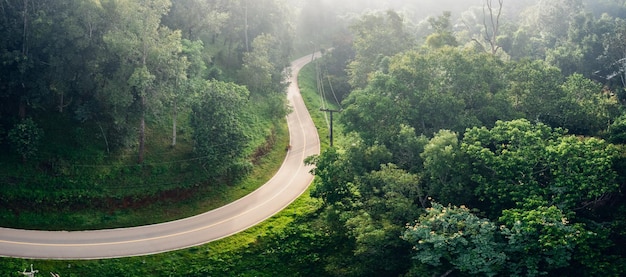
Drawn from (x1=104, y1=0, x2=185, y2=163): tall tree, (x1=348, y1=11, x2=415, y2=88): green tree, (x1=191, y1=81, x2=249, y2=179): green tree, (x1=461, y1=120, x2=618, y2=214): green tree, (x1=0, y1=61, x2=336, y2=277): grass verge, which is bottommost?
(x1=461, y1=120, x2=618, y2=214): green tree

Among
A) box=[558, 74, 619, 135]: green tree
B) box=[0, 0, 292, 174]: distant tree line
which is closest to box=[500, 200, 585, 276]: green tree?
box=[558, 74, 619, 135]: green tree

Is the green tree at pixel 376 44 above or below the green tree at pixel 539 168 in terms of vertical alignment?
above

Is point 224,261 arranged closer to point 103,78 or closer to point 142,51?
point 103,78

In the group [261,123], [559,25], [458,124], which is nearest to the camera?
[458,124]

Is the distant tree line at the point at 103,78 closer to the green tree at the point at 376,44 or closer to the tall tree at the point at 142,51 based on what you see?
the tall tree at the point at 142,51

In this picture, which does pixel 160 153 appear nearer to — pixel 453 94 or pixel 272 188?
pixel 272 188

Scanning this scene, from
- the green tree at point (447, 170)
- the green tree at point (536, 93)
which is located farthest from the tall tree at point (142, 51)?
the green tree at point (536, 93)

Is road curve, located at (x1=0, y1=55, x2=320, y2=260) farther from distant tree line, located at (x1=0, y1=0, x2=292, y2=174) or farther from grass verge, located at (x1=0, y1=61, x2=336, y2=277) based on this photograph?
distant tree line, located at (x1=0, y1=0, x2=292, y2=174)

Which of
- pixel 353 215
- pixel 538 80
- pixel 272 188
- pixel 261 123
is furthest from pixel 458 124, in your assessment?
Answer: pixel 261 123

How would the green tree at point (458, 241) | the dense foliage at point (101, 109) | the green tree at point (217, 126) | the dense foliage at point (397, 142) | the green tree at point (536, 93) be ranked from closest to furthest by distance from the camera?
1. the green tree at point (458, 241)
2. the dense foliage at point (397, 142)
3. the dense foliage at point (101, 109)
4. the green tree at point (536, 93)
5. the green tree at point (217, 126)
